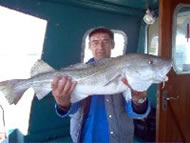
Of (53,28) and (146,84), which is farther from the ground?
(53,28)

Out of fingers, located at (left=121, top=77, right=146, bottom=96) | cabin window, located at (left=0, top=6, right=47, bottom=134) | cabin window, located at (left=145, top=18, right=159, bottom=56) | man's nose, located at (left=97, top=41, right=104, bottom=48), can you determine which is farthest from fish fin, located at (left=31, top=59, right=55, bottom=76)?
cabin window, located at (left=145, top=18, right=159, bottom=56)

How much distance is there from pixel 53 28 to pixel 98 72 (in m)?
2.02

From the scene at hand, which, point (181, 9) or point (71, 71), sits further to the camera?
point (181, 9)

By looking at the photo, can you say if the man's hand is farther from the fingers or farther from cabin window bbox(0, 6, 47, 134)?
cabin window bbox(0, 6, 47, 134)

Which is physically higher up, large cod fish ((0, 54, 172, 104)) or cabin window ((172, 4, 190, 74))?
cabin window ((172, 4, 190, 74))

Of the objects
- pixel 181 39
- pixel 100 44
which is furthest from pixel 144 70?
pixel 181 39

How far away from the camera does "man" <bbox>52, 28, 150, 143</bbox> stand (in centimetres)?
178

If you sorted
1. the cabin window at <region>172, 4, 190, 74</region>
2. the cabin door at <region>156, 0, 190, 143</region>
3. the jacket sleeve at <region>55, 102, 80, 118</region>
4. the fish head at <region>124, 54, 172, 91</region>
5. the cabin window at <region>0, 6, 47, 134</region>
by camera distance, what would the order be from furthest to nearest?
the cabin window at <region>0, 6, 47, 134</region>, the cabin window at <region>172, 4, 190, 74</region>, the cabin door at <region>156, 0, 190, 143</region>, the jacket sleeve at <region>55, 102, 80, 118</region>, the fish head at <region>124, 54, 172, 91</region>

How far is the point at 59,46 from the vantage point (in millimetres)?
3805

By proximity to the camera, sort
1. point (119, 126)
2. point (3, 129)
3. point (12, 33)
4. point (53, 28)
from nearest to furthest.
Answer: point (119, 126)
point (3, 129)
point (12, 33)
point (53, 28)

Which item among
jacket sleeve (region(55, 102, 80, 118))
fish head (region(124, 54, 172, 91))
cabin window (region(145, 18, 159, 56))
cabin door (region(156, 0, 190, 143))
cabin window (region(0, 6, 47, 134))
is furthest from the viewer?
cabin window (region(145, 18, 159, 56))

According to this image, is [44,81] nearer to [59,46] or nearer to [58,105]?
[58,105]

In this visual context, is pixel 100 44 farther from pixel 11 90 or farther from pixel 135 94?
pixel 11 90

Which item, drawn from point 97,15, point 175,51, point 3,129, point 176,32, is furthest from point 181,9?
point 3,129
